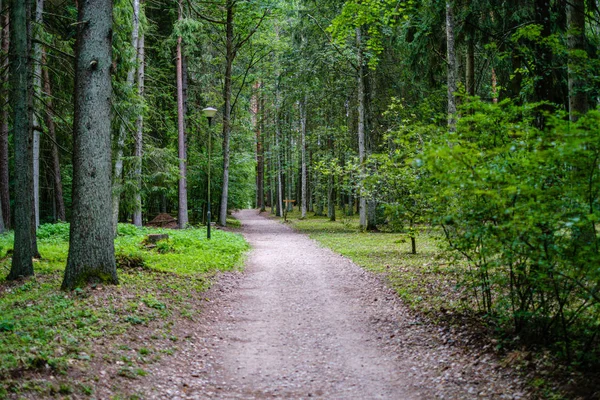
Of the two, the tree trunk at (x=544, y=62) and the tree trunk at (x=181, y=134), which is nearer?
the tree trunk at (x=544, y=62)

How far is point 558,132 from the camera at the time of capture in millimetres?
3908

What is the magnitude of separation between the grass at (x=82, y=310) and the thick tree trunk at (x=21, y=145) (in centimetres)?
51

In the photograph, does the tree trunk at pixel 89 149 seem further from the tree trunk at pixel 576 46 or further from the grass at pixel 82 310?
the tree trunk at pixel 576 46

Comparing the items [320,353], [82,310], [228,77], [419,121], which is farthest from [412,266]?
Result: [228,77]

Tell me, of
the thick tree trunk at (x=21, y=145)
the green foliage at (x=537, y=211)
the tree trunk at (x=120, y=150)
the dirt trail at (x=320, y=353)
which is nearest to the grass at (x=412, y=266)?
the dirt trail at (x=320, y=353)

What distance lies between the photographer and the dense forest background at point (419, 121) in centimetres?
419

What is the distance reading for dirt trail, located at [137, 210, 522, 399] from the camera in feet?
15.3

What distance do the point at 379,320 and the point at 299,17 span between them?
19.3 metres

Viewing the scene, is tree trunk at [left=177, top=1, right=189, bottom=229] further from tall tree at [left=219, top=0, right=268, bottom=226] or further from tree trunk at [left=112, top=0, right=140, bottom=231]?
tree trunk at [left=112, top=0, right=140, bottom=231]

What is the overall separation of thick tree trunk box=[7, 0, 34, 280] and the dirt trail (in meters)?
3.56

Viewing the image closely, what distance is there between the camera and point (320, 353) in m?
5.82

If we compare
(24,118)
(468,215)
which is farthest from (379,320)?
(24,118)

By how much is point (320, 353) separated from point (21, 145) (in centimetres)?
650

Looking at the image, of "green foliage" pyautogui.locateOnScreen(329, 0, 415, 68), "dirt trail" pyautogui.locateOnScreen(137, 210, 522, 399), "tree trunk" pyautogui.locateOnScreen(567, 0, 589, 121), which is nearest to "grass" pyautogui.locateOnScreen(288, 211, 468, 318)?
"dirt trail" pyautogui.locateOnScreen(137, 210, 522, 399)
